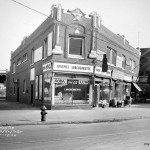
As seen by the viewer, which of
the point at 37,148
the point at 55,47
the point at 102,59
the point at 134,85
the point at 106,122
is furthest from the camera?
the point at 134,85

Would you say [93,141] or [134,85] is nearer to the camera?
[93,141]

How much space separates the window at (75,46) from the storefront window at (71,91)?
7.44 ft

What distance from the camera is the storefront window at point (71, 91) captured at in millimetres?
20125

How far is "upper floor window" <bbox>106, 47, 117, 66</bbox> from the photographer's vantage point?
2543cm

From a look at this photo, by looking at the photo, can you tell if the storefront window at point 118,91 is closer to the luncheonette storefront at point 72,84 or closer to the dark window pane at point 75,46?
the luncheonette storefront at point 72,84

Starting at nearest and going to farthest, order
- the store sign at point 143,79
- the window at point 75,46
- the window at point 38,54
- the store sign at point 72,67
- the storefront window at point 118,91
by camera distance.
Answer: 1. the store sign at point 72,67
2. the window at point 75,46
3. the window at point 38,54
4. the storefront window at point 118,91
5. the store sign at point 143,79

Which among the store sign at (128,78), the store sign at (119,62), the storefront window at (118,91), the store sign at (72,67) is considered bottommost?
the storefront window at (118,91)

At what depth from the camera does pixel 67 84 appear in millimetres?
20484

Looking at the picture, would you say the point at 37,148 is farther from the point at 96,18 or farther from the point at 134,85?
the point at 134,85

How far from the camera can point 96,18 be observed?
22.3m

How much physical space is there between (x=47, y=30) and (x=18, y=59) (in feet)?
52.7

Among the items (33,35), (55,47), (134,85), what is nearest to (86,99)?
(55,47)

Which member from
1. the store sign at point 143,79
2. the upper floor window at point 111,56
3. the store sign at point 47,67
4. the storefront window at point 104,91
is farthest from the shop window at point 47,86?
the store sign at point 143,79

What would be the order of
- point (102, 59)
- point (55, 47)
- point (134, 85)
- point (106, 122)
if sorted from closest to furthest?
point (106, 122)
point (55, 47)
point (102, 59)
point (134, 85)
